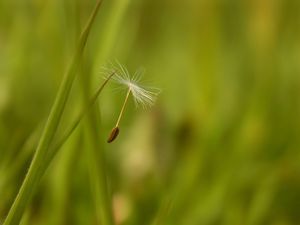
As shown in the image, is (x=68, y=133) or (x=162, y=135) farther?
(x=162, y=135)

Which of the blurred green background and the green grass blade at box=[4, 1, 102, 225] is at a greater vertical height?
the blurred green background

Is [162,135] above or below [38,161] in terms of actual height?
above

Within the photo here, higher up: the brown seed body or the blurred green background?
the blurred green background

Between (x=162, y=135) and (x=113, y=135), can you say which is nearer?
(x=113, y=135)

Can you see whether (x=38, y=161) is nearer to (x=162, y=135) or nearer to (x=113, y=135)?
(x=113, y=135)

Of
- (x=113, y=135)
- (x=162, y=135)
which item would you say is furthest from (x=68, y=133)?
(x=162, y=135)

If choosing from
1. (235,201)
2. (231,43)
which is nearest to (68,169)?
(235,201)

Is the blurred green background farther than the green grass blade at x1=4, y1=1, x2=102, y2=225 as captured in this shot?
Yes

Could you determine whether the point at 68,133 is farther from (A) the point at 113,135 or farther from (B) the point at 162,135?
(B) the point at 162,135
